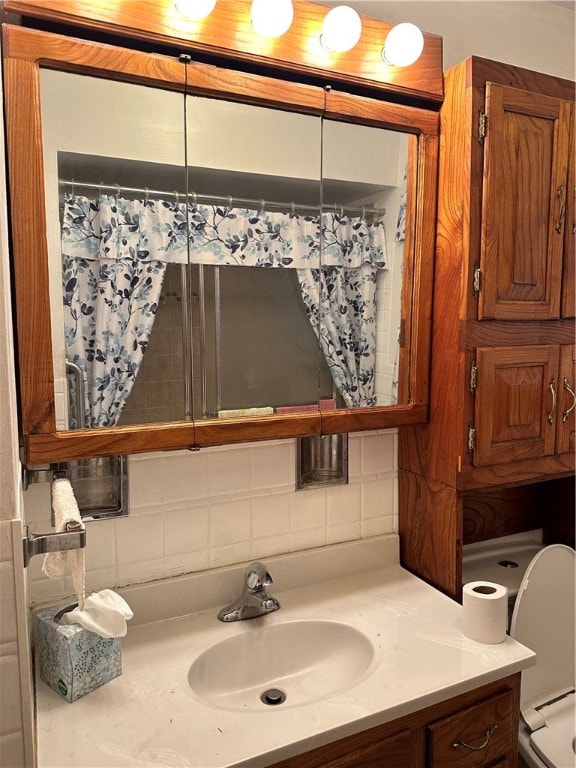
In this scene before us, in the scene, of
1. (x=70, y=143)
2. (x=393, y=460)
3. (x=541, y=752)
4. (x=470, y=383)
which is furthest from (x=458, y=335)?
(x=541, y=752)

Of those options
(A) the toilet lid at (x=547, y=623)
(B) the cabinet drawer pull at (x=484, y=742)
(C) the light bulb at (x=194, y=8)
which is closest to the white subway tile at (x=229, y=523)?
(B) the cabinet drawer pull at (x=484, y=742)

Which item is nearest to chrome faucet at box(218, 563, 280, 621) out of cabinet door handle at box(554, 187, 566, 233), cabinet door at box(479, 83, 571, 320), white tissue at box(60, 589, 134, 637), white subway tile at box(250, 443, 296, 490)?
white subway tile at box(250, 443, 296, 490)

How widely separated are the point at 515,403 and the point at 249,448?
670 mm

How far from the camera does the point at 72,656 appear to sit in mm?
1056

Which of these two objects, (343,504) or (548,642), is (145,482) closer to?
(343,504)

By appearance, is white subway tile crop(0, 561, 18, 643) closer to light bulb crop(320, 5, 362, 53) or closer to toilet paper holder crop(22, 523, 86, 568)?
toilet paper holder crop(22, 523, 86, 568)

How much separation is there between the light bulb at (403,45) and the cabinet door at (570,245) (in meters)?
0.44

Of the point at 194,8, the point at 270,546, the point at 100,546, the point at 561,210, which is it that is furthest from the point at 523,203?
the point at 100,546

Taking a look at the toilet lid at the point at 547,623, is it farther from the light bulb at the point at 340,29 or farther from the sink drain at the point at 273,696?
the light bulb at the point at 340,29

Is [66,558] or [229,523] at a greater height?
[66,558]

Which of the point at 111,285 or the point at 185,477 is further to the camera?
the point at 185,477

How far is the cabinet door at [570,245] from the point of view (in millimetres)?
1416

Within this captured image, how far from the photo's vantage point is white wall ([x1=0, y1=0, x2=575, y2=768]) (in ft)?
2.52

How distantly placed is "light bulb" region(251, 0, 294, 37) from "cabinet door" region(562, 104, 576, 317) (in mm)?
754
